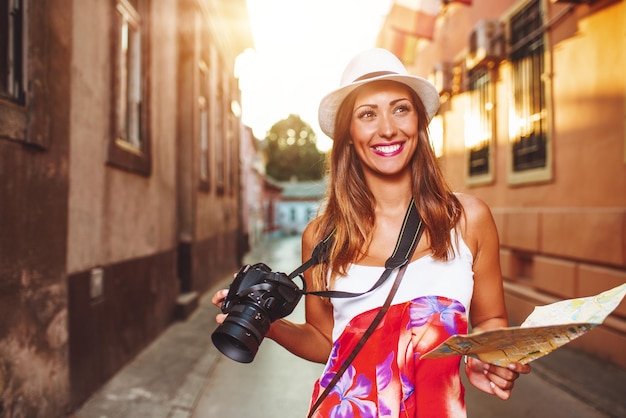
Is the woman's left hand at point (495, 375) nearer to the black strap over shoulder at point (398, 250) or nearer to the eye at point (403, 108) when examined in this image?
the black strap over shoulder at point (398, 250)

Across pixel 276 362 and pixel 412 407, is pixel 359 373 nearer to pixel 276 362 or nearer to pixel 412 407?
pixel 412 407

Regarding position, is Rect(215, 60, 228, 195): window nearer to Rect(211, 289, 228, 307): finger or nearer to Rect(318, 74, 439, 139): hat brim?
Rect(318, 74, 439, 139): hat brim

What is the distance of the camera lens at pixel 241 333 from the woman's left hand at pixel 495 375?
0.65m

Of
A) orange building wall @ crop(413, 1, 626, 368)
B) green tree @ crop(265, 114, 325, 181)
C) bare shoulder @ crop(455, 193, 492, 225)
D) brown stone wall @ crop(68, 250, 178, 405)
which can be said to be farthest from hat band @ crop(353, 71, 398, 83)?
green tree @ crop(265, 114, 325, 181)

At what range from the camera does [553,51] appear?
6.75 meters

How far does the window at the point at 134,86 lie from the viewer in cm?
531

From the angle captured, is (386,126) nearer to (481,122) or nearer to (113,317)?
(113,317)

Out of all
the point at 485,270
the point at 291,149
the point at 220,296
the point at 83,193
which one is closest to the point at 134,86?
the point at 83,193

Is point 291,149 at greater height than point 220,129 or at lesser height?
Result: greater

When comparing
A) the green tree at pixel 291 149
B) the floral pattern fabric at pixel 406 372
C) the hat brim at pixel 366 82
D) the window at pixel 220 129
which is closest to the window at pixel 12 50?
the hat brim at pixel 366 82

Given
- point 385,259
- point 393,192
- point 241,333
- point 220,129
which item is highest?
point 220,129

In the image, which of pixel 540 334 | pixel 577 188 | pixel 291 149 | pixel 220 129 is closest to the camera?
pixel 540 334

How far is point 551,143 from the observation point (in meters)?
6.70

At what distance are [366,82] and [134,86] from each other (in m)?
4.67
